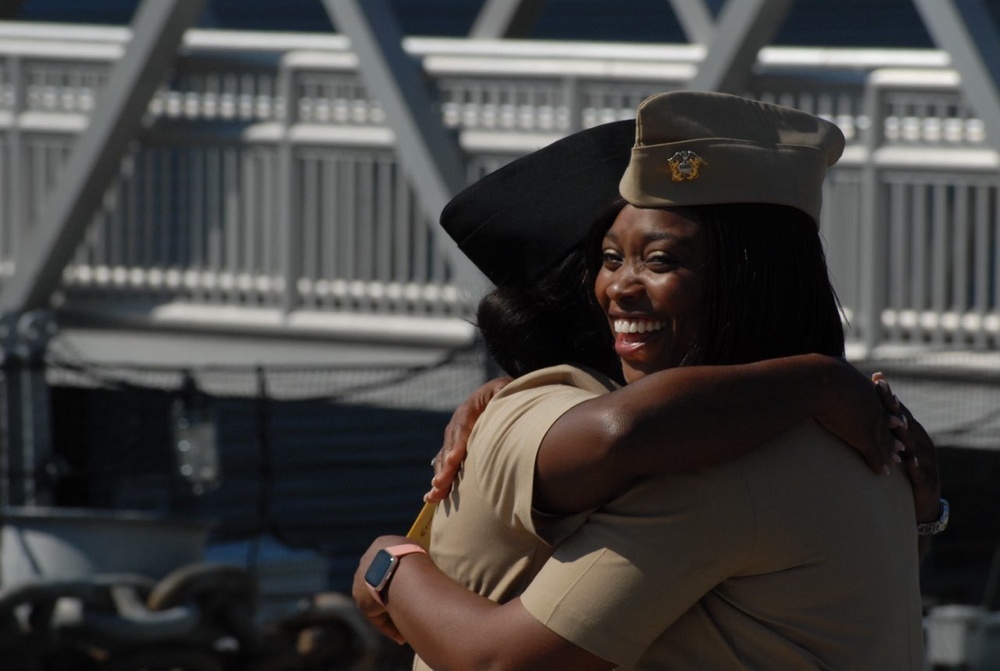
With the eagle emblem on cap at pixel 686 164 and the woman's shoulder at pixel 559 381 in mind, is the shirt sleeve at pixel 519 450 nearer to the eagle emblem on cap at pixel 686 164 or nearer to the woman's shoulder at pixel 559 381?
the woman's shoulder at pixel 559 381

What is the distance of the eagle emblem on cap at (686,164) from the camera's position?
1.87m

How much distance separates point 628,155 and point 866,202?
5849mm

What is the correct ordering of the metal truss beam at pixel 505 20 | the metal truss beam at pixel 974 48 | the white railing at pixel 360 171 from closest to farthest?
1. the metal truss beam at pixel 974 48
2. the white railing at pixel 360 171
3. the metal truss beam at pixel 505 20

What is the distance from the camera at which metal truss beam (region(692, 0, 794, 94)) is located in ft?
25.1

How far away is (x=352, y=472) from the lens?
9.77 meters

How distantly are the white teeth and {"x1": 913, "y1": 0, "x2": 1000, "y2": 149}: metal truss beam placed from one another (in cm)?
559

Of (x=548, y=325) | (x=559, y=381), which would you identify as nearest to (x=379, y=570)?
(x=559, y=381)

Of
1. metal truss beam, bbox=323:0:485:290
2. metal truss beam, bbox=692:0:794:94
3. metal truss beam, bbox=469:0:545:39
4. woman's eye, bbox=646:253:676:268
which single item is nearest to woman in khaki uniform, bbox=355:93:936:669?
woman's eye, bbox=646:253:676:268

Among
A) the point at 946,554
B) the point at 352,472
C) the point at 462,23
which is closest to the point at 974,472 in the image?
the point at 946,554

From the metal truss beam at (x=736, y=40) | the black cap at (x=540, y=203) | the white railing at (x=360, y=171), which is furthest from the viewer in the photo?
the white railing at (x=360, y=171)

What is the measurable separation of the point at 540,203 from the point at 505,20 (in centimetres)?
885

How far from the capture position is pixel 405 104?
324 inches

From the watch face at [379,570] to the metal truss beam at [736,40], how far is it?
228 inches

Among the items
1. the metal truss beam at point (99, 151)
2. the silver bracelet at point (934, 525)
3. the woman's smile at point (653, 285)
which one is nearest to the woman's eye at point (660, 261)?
the woman's smile at point (653, 285)
